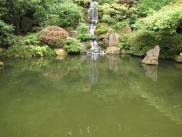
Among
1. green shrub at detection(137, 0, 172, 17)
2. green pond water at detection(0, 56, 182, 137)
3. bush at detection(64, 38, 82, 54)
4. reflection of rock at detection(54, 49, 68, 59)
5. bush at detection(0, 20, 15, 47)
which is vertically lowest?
green pond water at detection(0, 56, 182, 137)

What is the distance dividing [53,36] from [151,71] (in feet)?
25.7

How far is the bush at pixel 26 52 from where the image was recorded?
19972 millimetres

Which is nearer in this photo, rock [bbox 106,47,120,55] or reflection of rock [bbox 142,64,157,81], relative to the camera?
reflection of rock [bbox 142,64,157,81]

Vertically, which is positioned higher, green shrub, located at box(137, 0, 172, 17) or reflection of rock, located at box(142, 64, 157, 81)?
green shrub, located at box(137, 0, 172, 17)

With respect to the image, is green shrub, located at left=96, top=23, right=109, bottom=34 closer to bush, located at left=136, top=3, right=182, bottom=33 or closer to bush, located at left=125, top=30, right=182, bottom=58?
bush, located at left=125, top=30, right=182, bottom=58

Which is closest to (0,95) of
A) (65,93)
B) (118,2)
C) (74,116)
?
(65,93)

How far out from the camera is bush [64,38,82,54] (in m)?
21.4

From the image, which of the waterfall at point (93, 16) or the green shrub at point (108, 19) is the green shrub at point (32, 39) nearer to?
the waterfall at point (93, 16)

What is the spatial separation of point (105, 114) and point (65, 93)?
2.67 metres

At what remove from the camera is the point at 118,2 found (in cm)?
2677

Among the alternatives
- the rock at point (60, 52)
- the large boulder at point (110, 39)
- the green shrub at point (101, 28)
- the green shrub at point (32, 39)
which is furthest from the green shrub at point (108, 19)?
the green shrub at point (32, 39)

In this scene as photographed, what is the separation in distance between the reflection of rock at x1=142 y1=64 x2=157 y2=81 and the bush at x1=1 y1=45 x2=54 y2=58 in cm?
659

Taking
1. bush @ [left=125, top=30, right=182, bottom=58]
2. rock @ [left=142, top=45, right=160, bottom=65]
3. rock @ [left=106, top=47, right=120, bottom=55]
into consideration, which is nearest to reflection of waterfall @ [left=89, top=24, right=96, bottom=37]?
rock @ [left=106, top=47, right=120, bottom=55]

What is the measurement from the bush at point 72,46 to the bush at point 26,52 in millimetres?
1272
